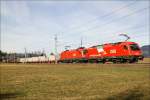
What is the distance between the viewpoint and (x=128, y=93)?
13430 millimetres

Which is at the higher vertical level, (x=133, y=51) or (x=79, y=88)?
(x=133, y=51)

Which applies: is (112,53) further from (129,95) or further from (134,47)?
(129,95)

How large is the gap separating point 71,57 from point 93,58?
13.2 meters

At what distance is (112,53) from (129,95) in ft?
117

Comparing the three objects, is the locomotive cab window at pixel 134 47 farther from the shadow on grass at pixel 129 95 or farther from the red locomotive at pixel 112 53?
the shadow on grass at pixel 129 95

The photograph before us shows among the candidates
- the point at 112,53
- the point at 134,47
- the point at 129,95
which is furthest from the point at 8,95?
the point at 112,53

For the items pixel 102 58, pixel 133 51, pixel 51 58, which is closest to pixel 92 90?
pixel 133 51

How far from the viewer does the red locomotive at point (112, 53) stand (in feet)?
145

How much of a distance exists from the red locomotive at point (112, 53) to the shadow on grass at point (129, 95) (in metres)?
30.7

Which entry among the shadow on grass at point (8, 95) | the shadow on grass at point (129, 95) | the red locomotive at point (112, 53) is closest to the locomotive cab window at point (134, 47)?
the red locomotive at point (112, 53)

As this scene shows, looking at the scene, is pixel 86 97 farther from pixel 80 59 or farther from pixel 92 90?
pixel 80 59

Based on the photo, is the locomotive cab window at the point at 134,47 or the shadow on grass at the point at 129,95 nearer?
the shadow on grass at the point at 129,95

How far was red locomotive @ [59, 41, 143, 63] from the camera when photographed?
44.3 m

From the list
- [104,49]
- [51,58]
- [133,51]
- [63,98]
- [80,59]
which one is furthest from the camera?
[51,58]
